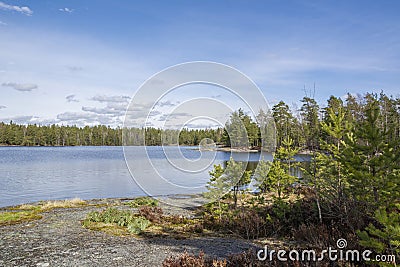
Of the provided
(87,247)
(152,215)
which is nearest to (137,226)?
(152,215)

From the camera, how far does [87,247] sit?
8.78 metres

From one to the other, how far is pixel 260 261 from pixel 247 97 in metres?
6.12

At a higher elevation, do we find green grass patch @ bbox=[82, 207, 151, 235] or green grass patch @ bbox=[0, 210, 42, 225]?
green grass patch @ bbox=[82, 207, 151, 235]

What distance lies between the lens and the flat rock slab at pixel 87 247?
761cm

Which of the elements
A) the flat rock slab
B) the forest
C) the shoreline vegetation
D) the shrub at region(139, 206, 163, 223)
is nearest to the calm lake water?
the shrub at region(139, 206, 163, 223)

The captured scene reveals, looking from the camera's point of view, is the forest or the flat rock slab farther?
the flat rock slab

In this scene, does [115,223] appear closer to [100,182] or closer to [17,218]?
[17,218]

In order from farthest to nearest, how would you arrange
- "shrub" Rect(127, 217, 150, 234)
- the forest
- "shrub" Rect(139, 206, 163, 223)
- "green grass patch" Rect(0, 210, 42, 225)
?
"shrub" Rect(139, 206, 163, 223) → "green grass patch" Rect(0, 210, 42, 225) → "shrub" Rect(127, 217, 150, 234) → the forest

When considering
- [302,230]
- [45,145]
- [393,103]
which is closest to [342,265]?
[302,230]

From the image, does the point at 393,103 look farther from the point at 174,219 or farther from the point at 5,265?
the point at 5,265

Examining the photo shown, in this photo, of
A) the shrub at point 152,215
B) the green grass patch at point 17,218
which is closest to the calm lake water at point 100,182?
the shrub at point 152,215

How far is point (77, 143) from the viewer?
482 ft

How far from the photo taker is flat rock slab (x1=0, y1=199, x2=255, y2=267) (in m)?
7.61

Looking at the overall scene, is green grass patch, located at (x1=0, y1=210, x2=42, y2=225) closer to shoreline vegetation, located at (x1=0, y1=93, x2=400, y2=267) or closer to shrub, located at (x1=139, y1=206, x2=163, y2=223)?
shoreline vegetation, located at (x1=0, y1=93, x2=400, y2=267)
